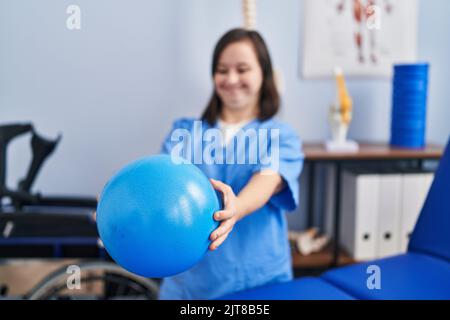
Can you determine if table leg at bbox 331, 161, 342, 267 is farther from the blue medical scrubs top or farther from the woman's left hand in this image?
the woman's left hand

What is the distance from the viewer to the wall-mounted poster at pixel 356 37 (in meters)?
1.73

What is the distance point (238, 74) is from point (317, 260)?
3.28 ft

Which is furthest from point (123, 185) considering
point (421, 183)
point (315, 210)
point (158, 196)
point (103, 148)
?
point (315, 210)

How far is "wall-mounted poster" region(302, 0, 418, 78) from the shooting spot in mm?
1731

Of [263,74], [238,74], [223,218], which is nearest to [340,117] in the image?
[263,74]

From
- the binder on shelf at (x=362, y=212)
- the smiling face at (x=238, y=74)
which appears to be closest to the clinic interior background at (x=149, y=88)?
the binder on shelf at (x=362, y=212)

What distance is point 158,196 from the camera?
0.43m

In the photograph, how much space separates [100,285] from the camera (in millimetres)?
1339

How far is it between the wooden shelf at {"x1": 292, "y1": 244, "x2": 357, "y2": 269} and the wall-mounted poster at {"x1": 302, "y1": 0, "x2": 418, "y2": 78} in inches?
26.2

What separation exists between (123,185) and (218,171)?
335 millimetres

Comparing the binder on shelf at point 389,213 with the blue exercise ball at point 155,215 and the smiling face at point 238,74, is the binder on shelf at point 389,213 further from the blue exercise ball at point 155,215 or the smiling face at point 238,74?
the blue exercise ball at point 155,215

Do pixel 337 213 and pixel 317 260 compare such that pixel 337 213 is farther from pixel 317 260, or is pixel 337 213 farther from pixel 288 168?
pixel 288 168

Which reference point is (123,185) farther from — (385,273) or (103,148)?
(103,148)

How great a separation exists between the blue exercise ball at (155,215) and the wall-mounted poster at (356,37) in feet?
4.57
